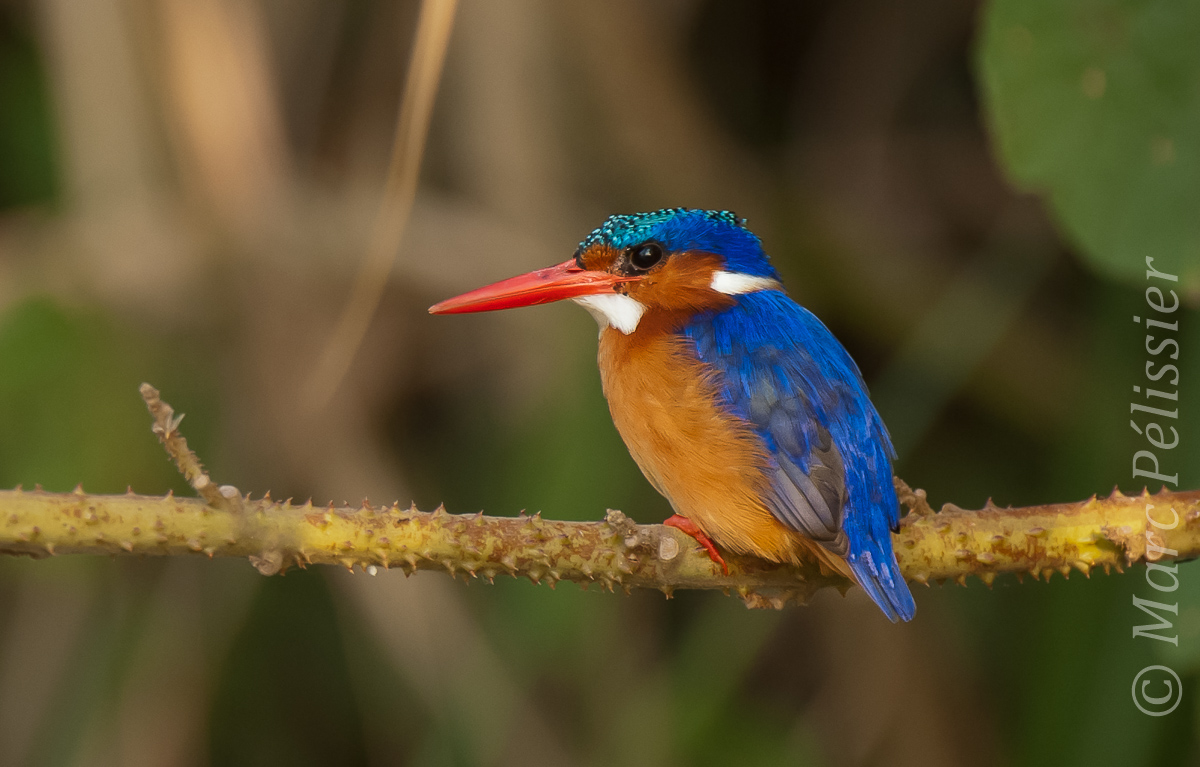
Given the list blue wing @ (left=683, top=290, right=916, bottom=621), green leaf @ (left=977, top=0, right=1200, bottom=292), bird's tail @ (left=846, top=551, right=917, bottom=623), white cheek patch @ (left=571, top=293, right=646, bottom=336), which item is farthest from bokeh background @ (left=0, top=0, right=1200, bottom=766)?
bird's tail @ (left=846, top=551, right=917, bottom=623)

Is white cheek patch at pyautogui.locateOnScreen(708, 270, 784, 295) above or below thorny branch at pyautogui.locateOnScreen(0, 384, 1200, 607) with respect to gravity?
above

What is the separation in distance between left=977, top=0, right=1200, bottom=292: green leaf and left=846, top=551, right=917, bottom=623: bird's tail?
0.91m

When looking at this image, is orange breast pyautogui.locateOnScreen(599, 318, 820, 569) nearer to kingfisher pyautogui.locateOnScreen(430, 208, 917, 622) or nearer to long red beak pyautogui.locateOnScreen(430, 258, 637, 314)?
kingfisher pyautogui.locateOnScreen(430, 208, 917, 622)

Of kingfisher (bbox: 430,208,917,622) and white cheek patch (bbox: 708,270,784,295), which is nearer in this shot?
kingfisher (bbox: 430,208,917,622)

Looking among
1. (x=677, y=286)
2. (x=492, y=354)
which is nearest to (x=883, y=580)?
(x=677, y=286)

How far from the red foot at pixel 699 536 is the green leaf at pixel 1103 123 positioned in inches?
37.6

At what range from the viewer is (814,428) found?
1.64 metres

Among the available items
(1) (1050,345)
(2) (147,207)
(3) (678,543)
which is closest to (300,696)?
(2) (147,207)

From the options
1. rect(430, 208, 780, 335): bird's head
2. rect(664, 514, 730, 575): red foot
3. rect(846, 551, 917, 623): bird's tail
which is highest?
rect(430, 208, 780, 335): bird's head

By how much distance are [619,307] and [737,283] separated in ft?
0.74

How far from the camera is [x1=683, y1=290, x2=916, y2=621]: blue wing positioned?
4.85ft

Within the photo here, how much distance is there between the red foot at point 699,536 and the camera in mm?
1505

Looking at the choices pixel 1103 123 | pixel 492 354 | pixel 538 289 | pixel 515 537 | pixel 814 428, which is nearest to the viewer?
pixel 515 537

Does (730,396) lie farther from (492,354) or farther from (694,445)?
(492,354)
